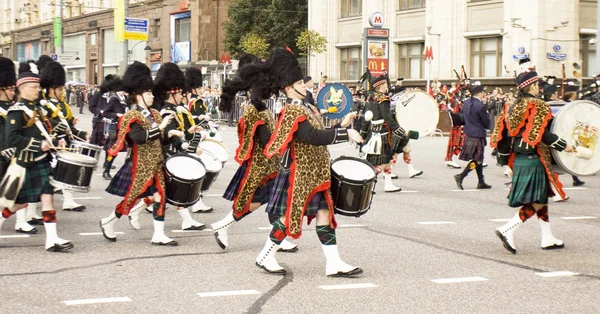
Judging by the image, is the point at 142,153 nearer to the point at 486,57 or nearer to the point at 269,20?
the point at 486,57

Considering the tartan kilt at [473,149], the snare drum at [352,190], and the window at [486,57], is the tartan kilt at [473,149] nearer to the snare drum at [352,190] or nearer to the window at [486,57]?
the snare drum at [352,190]

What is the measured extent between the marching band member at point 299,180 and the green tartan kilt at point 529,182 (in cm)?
212

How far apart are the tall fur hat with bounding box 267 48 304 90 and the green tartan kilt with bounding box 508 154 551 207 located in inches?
102

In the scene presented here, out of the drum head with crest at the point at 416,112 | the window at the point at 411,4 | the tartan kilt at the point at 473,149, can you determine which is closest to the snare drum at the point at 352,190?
the drum head with crest at the point at 416,112

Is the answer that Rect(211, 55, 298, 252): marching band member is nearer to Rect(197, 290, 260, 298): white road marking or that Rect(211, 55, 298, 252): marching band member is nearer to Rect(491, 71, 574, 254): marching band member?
Rect(197, 290, 260, 298): white road marking

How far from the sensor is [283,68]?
24.9 ft

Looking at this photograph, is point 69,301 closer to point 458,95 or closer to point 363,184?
point 363,184

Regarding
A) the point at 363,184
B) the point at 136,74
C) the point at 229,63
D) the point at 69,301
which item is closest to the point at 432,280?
the point at 363,184

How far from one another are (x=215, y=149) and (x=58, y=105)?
2077 mm

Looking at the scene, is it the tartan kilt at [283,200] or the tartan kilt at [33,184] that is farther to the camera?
the tartan kilt at [33,184]

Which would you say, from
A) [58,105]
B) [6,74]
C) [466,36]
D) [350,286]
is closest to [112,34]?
[466,36]

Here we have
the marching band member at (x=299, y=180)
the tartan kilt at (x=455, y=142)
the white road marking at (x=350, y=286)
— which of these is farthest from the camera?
the tartan kilt at (x=455, y=142)

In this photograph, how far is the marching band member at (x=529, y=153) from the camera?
28.6 feet

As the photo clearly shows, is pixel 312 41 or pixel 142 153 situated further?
pixel 312 41
